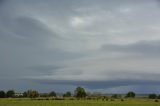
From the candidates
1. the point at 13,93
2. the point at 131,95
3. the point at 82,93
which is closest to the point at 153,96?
the point at 131,95

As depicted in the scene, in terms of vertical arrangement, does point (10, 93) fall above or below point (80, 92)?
above

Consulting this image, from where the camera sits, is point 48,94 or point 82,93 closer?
point 82,93

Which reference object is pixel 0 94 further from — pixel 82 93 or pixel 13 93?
pixel 82 93

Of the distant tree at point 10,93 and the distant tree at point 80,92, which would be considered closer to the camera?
the distant tree at point 80,92

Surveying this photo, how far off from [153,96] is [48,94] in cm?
5608

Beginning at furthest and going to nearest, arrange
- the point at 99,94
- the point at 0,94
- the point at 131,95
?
the point at 131,95 → the point at 99,94 → the point at 0,94

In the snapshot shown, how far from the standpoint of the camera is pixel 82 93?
179 metres

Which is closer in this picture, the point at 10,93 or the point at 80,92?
the point at 80,92

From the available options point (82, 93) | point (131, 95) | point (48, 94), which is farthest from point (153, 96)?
point (48, 94)

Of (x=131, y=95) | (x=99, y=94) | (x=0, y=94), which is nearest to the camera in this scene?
(x=0, y=94)

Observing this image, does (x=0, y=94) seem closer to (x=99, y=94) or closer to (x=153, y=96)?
(x=99, y=94)

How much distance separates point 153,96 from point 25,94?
67636 millimetres

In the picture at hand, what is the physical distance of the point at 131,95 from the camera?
199875 mm

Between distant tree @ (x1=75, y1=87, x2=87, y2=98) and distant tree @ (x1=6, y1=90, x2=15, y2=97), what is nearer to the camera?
distant tree @ (x1=75, y1=87, x2=87, y2=98)
